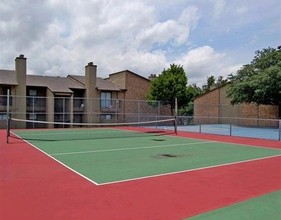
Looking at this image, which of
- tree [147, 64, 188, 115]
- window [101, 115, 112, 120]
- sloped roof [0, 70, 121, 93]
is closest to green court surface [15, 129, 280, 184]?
sloped roof [0, 70, 121, 93]

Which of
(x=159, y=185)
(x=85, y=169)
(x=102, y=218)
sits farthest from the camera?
(x=85, y=169)

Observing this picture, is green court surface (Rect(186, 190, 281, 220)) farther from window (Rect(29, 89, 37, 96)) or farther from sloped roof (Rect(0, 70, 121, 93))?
window (Rect(29, 89, 37, 96))

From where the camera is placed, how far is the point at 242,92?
3297 centimetres

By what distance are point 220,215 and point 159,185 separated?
7.42 feet

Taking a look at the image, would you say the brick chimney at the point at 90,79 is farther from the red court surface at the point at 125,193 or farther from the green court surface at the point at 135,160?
the red court surface at the point at 125,193

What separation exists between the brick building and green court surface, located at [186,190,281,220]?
99.4ft

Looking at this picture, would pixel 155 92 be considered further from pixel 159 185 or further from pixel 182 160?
pixel 159 185

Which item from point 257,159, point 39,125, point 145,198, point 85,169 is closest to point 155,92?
point 39,125

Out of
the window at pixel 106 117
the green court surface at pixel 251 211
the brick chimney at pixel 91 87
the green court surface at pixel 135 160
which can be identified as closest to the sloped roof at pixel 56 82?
the brick chimney at pixel 91 87

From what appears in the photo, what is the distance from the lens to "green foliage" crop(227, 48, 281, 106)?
96.5 ft

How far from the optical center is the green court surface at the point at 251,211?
17.1 feet

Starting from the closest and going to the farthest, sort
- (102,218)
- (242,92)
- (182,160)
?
(102,218), (182,160), (242,92)

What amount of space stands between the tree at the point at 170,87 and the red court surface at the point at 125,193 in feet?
101

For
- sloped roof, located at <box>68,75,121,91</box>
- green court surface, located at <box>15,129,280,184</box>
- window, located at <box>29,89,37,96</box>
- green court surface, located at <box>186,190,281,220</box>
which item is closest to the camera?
green court surface, located at <box>186,190,281,220</box>
